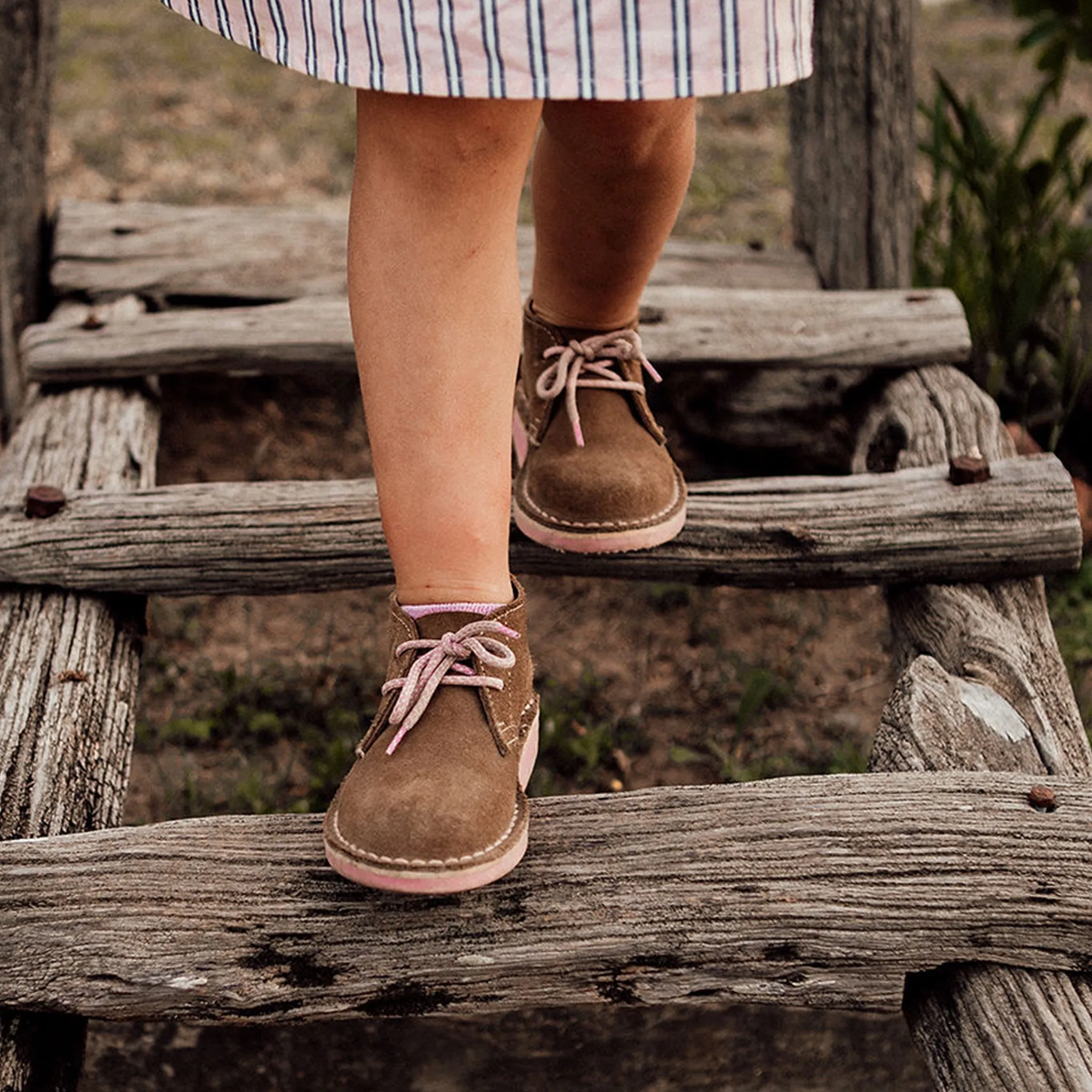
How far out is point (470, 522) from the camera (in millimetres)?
1261

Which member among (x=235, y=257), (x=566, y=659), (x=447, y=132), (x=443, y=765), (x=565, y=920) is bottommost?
(x=566, y=659)

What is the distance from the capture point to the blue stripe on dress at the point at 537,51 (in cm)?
107

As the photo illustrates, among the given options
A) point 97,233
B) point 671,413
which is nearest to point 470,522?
point 671,413

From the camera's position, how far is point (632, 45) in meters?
1.10

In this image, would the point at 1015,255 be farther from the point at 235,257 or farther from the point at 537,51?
the point at 537,51

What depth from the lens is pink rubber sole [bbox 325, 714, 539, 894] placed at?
115 cm

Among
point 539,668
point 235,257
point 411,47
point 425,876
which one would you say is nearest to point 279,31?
point 411,47

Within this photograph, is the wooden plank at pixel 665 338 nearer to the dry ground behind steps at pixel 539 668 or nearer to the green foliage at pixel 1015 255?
the green foliage at pixel 1015 255

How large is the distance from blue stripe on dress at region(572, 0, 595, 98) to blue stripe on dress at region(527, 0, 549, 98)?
3cm

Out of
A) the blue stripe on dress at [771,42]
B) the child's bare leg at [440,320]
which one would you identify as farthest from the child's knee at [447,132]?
the blue stripe on dress at [771,42]

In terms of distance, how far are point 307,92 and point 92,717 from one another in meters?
3.63

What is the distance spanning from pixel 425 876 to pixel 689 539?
719 millimetres

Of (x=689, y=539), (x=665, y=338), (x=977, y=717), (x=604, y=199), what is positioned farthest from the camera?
(x=665, y=338)

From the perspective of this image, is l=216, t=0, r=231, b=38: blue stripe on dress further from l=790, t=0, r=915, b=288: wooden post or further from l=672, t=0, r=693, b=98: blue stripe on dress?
Result: l=790, t=0, r=915, b=288: wooden post
